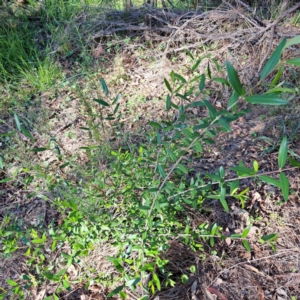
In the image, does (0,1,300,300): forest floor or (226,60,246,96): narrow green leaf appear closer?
(226,60,246,96): narrow green leaf

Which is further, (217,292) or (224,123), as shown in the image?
(217,292)

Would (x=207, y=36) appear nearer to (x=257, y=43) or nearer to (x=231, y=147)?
(x=257, y=43)

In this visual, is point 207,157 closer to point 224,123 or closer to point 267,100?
point 224,123

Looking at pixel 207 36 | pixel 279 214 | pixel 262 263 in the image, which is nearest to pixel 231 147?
pixel 279 214

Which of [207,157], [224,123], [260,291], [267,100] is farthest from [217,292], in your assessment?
[267,100]

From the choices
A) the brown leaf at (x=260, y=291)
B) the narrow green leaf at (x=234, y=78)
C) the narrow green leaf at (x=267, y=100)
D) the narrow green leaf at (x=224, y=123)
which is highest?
the narrow green leaf at (x=234, y=78)

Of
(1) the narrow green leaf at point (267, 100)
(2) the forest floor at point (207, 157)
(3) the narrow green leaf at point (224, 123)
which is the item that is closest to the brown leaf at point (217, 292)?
(2) the forest floor at point (207, 157)

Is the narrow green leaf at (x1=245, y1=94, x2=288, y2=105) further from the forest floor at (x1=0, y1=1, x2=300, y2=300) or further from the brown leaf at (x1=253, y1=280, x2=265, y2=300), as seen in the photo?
the brown leaf at (x1=253, y1=280, x2=265, y2=300)

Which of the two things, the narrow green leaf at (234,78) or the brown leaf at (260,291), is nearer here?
the narrow green leaf at (234,78)

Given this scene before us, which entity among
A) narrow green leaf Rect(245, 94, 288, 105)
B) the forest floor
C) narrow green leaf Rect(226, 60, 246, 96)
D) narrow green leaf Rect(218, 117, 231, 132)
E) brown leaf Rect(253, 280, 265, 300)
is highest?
narrow green leaf Rect(226, 60, 246, 96)

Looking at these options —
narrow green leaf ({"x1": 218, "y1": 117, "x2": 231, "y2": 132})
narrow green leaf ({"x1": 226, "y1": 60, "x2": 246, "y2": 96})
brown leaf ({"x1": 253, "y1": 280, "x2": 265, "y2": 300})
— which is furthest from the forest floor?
narrow green leaf ({"x1": 226, "y1": 60, "x2": 246, "y2": 96})

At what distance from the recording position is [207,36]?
10.9ft

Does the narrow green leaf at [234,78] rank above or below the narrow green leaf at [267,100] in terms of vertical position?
above

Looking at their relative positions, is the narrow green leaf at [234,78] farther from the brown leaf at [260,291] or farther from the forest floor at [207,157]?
the brown leaf at [260,291]
